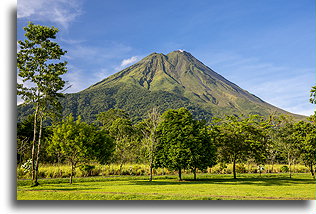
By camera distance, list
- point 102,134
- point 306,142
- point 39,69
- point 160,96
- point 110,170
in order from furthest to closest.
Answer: point 160,96 → point 110,170 → point 306,142 → point 102,134 → point 39,69

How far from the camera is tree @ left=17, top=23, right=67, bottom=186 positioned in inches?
481

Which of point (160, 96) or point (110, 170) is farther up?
point (160, 96)

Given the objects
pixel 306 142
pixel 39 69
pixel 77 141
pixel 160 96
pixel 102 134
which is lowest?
pixel 306 142

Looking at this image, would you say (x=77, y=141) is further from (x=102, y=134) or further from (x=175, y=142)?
(x=175, y=142)

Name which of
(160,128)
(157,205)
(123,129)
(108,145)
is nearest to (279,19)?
(157,205)

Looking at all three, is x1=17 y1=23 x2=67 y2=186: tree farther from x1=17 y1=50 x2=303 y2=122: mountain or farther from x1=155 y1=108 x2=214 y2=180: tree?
x1=17 y1=50 x2=303 y2=122: mountain

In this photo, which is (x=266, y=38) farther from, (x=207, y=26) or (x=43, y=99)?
(x=43, y=99)

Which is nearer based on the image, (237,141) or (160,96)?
(237,141)

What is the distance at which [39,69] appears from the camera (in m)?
12.9

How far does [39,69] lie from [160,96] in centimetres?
7873

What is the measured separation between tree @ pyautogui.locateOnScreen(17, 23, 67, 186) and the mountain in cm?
3297

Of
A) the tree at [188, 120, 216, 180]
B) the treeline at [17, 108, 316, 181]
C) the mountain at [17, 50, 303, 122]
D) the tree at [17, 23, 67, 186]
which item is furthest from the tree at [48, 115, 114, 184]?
the mountain at [17, 50, 303, 122]

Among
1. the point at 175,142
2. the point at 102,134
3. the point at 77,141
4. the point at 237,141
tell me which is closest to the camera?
the point at 77,141

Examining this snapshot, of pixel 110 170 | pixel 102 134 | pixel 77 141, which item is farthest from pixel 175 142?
pixel 110 170
